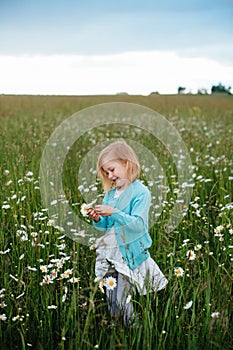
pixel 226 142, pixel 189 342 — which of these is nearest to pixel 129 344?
pixel 189 342

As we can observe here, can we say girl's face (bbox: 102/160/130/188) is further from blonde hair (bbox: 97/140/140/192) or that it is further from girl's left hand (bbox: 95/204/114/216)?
girl's left hand (bbox: 95/204/114/216)

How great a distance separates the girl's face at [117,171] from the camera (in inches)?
107

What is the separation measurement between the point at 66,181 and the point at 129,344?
2552 millimetres

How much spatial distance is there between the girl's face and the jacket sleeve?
0.14 meters

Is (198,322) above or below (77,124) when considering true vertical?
below

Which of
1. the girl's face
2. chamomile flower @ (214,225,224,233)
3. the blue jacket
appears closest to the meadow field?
chamomile flower @ (214,225,224,233)

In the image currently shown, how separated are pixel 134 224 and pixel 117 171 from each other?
0.32m

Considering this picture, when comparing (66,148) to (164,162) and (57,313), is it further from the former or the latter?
(57,313)

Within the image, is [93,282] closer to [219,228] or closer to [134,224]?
[134,224]

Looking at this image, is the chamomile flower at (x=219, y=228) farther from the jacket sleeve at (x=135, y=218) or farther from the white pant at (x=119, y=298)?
the white pant at (x=119, y=298)

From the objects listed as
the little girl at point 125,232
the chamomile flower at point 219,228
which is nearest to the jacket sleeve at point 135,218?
the little girl at point 125,232

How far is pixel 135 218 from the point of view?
2562 millimetres

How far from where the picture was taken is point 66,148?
6027 millimetres

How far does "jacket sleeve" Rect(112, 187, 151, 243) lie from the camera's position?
2525 millimetres
